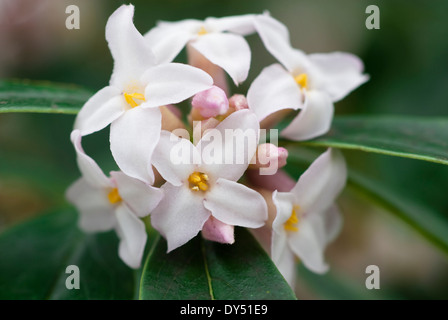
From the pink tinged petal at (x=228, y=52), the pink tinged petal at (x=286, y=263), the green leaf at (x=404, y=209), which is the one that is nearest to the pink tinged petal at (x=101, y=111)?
the pink tinged petal at (x=228, y=52)

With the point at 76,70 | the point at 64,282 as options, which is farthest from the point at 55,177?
the point at 64,282

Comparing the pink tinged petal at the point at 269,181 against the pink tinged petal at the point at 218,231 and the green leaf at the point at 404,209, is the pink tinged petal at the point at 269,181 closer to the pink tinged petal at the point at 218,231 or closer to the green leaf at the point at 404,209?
the pink tinged petal at the point at 218,231

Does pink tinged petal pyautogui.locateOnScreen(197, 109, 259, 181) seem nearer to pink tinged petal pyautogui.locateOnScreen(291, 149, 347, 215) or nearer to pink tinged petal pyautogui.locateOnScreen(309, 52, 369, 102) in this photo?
pink tinged petal pyautogui.locateOnScreen(291, 149, 347, 215)

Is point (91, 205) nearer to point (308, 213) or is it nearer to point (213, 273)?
point (213, 273)

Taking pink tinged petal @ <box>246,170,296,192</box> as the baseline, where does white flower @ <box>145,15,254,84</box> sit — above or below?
above

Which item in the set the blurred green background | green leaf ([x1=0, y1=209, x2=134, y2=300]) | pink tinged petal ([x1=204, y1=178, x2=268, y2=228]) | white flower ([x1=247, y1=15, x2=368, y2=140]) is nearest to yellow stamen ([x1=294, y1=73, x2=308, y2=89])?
white flower ([x1=247, y1=15, x2=368, y2=140])

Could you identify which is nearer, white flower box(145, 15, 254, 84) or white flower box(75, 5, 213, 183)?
white flower box(75, 5, 213, 183)

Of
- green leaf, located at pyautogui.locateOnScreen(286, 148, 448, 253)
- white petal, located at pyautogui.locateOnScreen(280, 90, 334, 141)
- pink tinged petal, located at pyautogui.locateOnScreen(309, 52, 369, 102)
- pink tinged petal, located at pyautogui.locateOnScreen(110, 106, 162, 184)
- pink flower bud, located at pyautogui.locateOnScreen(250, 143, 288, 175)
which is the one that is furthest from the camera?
green leaf, located at pyautogui.locateOnScreen(286, 148, 448, 253)
